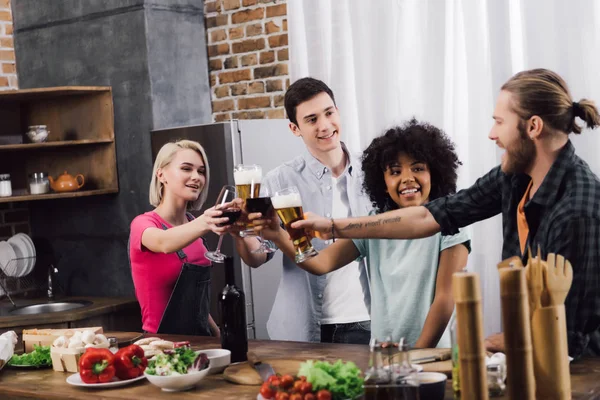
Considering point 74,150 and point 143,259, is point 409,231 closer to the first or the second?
point 143,259

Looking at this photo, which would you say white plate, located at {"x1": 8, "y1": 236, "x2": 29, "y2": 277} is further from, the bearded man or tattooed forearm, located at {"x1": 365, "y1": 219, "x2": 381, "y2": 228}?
tattooed forearm, located at {"x1": 365, "y1": 219, "x2": 381, "y2": 228}

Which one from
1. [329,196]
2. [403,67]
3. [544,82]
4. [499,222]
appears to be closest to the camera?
[544,82]

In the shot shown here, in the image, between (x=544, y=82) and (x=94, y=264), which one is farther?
(x=94, y=264)

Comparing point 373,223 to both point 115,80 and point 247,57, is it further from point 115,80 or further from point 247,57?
point 115,80

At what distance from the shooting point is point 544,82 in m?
2.65

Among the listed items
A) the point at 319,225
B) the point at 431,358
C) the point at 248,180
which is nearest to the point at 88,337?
the point at 248,180

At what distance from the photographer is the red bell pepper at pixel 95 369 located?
2465 millimetres

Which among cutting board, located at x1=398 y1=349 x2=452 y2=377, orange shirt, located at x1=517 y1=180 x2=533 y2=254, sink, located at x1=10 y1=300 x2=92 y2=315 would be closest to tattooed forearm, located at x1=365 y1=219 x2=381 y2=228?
orange shirt, located at x1=517 y1=180 x2=533 y2=254

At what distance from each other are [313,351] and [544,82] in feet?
3.66

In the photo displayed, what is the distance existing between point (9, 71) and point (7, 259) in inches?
48.5

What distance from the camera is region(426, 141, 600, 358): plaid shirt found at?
2.35 meters

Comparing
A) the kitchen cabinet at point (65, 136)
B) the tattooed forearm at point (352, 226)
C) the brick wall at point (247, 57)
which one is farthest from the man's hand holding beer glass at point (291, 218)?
the kitchen cabinet at point (65, 136)

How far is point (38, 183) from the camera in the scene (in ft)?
16.1

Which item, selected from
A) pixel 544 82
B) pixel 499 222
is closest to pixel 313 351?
pixel 544 82
